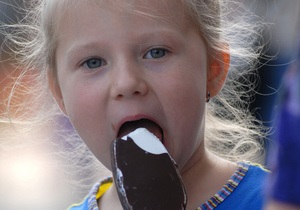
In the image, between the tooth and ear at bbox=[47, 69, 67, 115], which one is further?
ear at bbox=[47, 69, 67, 115]

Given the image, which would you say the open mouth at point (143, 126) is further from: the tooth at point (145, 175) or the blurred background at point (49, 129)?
the blurred background at point (49, 129)

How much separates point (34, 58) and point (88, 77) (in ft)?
1.94

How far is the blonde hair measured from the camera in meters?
1.91

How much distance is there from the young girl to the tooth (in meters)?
0.14

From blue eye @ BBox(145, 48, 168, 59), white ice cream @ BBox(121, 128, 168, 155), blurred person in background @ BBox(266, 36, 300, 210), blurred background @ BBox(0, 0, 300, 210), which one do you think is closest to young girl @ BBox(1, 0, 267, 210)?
blue eye @ BBox(145, 48, 168, 59)

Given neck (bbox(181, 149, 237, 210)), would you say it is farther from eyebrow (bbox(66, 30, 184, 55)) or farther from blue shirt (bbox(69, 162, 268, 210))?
eyebrow (bbox(66, 30, 184, 55))

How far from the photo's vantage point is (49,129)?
242 centimetres

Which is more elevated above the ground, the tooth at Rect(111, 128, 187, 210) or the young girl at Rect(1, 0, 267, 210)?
the young girl at Rect(1, 0, 267, 210)

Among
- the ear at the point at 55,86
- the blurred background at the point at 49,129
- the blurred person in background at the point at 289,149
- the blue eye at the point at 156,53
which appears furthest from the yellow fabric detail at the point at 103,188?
the blurred person in background at the point at 289,149

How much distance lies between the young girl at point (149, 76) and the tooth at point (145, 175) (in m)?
0.14

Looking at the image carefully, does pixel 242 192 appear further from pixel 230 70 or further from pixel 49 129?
pixel 49 129

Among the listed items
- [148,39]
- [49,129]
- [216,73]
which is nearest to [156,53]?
[148,39]

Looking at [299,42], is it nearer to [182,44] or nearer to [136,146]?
[136,146]

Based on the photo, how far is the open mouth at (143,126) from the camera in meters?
1.47
